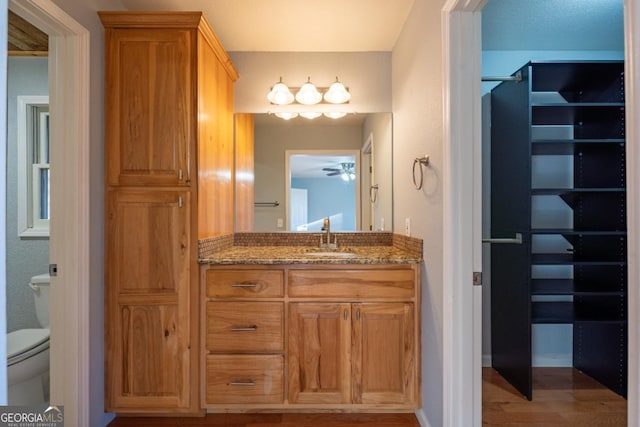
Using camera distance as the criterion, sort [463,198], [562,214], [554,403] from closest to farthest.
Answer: [463,198]
[554,403]
[562,214]

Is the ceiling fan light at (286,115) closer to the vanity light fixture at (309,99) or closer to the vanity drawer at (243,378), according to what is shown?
the vanity light fixture at (309,99)

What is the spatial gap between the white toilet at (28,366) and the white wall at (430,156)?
2.00 m

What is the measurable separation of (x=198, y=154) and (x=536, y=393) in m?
2.45

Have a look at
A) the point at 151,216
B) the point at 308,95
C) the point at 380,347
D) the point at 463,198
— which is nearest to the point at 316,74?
the point at 308,95

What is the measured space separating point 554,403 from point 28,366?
2.88 meters

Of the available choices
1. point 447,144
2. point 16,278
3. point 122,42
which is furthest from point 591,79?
point 16,278

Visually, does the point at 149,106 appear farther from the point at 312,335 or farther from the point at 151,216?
the point at 312,335

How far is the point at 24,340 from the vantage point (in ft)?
6.72

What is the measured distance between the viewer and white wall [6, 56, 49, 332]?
2438 mm

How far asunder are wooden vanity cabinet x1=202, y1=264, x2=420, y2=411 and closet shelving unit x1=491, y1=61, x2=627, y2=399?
0.81m

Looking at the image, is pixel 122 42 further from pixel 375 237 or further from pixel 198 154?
pixel 375 237

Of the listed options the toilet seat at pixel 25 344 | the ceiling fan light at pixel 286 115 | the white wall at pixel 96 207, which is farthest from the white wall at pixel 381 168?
the toilet seat at pixel 25 344

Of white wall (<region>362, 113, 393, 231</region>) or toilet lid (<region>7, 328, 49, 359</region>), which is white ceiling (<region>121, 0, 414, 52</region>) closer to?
white wall (<region>362, 113, 393, 231</region>)

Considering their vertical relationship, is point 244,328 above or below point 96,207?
below
